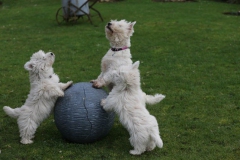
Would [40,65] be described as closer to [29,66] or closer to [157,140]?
[29,66]

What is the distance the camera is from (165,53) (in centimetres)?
1448

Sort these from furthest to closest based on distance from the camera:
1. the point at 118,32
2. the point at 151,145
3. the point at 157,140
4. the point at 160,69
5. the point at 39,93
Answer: the point at 160,69 < the point at 118,32 < the point at 39,93 < the point at 151,145 < the point at 157,140

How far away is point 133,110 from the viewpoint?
6.95 metres

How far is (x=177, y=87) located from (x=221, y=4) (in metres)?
17.5

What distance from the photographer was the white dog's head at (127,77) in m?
7.03

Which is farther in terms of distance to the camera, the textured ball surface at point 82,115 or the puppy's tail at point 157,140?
the textured ball surface at point 82,115

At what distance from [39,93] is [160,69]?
601 centimetres

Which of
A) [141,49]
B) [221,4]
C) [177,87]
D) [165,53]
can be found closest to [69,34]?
[141,49]

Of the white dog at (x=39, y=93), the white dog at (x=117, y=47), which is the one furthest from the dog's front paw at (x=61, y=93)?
the white dog at (x=117, y=47)

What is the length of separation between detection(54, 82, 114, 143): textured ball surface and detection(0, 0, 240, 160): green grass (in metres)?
0.25

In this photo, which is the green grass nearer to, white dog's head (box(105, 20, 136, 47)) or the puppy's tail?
the puppy's tail

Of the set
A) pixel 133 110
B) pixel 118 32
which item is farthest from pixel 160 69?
pixel 133 110

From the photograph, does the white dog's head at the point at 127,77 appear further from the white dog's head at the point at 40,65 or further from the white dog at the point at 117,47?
the white dog's head at the point at 40,65

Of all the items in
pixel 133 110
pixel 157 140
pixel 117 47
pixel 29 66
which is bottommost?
pixel 157 140
